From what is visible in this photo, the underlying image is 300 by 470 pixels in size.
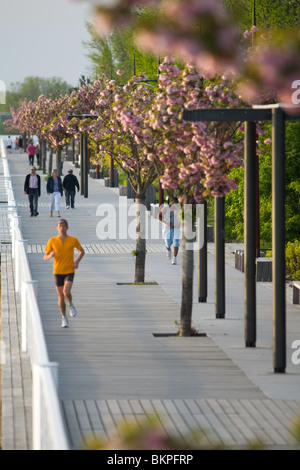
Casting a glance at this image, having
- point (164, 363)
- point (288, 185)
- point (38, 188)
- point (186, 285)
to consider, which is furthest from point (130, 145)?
point (38, 188)

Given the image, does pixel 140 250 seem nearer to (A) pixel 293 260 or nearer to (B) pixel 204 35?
(A) pixel 293 260

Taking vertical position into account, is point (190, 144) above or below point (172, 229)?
above

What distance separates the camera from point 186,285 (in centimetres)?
1398

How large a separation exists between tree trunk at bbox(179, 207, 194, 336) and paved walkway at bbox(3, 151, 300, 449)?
0.25 meters

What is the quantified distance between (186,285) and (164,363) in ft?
7.53

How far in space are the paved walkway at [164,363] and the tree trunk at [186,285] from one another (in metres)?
0.25

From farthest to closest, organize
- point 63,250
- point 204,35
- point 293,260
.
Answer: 1. point 293,260
2. point 63,250
3. point 204,35

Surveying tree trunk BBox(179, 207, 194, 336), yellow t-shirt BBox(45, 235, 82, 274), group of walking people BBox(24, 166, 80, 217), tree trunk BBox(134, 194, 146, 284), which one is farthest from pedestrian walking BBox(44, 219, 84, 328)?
group of walking people BBox(24, 166, 80, 217)

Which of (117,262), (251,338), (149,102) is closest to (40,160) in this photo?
(117,262)

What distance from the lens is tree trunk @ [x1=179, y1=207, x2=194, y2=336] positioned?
45.1ft

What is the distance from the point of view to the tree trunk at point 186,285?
45.1 ft

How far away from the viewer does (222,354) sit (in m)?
12.5

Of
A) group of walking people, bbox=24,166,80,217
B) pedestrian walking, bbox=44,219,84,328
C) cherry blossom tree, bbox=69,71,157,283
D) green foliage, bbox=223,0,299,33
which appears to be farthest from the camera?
green foliage, bbox=223,0,299,33

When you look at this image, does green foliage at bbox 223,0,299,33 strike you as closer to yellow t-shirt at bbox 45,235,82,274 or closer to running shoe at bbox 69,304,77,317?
running shoe at bbox 69,304,77,317
